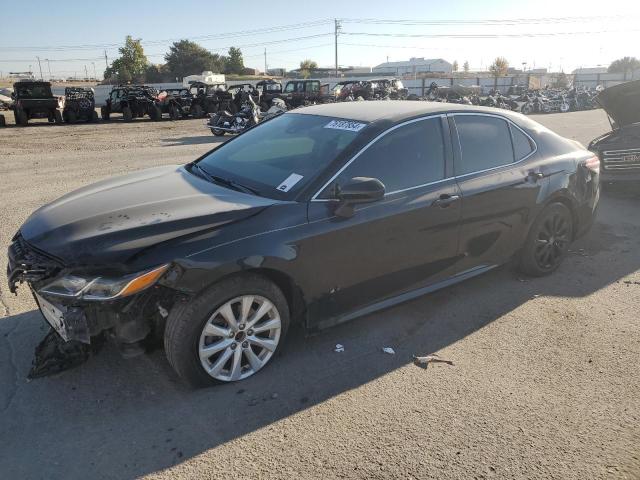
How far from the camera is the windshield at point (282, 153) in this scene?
11.3 feet

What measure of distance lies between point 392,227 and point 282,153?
1.03 metres

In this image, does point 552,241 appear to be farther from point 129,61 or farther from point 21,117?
point 129,61

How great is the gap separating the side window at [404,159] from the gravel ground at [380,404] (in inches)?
44.2

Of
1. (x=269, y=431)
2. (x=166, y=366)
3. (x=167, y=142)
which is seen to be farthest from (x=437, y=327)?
(x=167, y=142)

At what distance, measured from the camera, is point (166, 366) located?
3.31 m

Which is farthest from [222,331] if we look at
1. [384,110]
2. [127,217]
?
[384,110]

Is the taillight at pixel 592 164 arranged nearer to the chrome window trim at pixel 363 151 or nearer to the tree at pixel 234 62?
the chrome window trim at pixel 363 151

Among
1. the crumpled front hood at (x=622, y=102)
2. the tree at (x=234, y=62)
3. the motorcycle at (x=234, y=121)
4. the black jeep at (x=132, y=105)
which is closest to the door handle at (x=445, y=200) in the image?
the crumpled front hood at (x=622, y=102)

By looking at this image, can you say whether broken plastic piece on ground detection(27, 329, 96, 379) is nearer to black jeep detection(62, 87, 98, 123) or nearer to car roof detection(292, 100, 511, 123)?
car roof detection(292, 100, 511, 123)

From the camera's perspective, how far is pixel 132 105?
79.9 feet

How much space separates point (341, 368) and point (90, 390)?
1.56 metres

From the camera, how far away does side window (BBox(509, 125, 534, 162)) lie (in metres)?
4.39

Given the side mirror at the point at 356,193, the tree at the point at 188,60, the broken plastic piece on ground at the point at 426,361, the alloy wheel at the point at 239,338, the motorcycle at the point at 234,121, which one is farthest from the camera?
the tree at the point at 188,60

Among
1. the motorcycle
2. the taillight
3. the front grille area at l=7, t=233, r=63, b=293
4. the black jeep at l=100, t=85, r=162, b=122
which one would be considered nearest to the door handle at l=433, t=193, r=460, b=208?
the taillight
